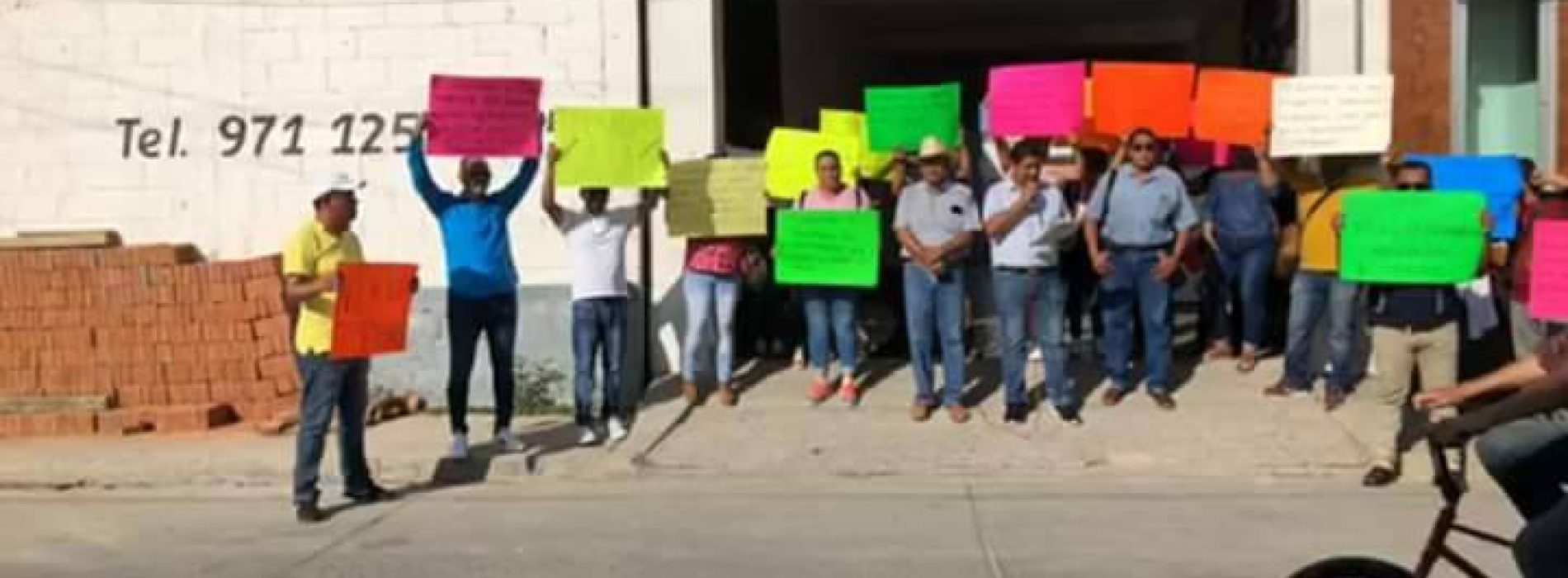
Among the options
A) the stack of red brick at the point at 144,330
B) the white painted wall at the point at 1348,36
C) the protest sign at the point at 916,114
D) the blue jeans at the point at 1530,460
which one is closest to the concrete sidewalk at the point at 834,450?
the stack of red brick at the point at 144,330

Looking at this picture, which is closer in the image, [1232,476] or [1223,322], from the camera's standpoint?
[1232,476]

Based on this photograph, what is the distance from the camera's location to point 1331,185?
10.8m

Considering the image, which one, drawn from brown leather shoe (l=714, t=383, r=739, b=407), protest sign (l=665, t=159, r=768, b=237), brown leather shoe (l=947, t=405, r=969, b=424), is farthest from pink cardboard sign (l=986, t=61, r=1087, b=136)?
brown leather shoe (l=714, t=383, r=739, b=407)

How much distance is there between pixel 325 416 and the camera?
29.1 feet

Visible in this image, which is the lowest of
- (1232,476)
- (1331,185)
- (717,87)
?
(1232,476)

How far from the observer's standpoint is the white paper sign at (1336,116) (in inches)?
417

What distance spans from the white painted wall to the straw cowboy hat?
2.78 metres

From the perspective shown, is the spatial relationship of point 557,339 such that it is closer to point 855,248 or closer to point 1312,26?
point 855,248

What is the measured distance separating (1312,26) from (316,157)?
6963mm

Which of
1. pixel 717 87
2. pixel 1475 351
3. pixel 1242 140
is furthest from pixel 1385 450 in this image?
pixel 717 87

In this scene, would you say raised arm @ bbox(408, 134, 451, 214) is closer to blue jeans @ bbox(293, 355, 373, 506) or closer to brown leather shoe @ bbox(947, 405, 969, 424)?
blue jeans @ bbox(293, 355, 373, 506)

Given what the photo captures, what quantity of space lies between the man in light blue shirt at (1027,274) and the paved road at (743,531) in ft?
3.78

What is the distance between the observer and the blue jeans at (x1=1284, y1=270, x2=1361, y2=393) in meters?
10.5

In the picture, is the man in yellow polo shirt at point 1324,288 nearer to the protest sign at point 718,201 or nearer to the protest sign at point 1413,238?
the protest sign at point 1413,238
